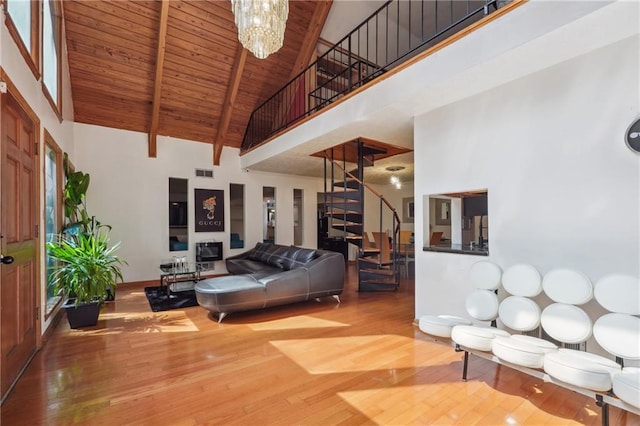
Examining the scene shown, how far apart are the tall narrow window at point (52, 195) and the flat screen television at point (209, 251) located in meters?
2.78

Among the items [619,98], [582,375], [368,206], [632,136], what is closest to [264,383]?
[582,375]

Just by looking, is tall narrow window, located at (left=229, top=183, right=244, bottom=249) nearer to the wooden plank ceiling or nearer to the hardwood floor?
the wooden plank ceiling

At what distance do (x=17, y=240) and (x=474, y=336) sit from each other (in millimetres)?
3644

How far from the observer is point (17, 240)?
2.46 m

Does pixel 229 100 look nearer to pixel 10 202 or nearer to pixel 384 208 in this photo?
pixel 10 202

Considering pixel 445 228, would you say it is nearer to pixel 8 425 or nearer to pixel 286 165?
pixel 286 165

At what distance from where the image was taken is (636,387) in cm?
152

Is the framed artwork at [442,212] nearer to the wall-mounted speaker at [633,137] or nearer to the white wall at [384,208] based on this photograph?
the white wall at [384,208]

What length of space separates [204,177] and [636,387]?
281 inches

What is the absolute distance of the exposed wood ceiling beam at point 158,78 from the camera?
4.58 meters

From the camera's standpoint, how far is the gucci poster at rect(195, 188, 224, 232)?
22.6 feet

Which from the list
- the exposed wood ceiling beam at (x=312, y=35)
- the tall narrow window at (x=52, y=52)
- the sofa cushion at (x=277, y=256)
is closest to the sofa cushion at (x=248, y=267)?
the sofa cushion at (x=277, y=256)

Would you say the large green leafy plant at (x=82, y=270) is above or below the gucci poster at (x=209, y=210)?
below

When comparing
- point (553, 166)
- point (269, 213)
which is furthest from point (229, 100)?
point (553, 166)
